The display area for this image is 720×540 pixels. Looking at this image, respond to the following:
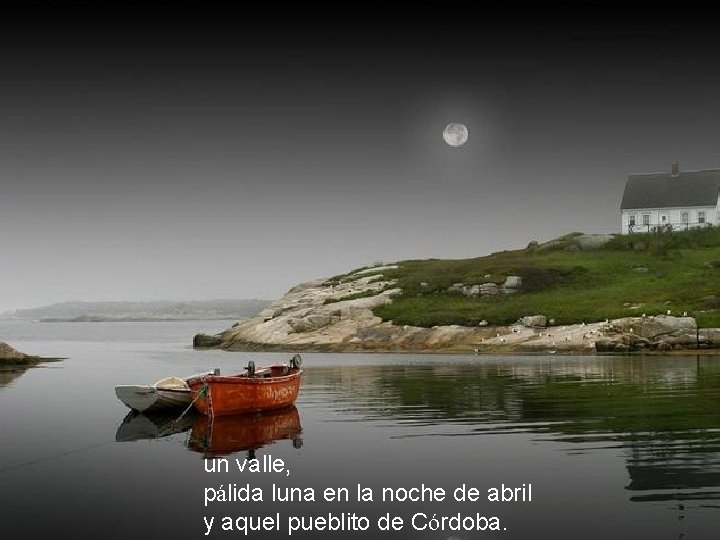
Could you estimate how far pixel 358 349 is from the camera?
9469 centimetres

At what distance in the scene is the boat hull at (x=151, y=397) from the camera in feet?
136

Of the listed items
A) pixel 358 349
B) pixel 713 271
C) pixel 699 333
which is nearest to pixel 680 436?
pixel 699 333

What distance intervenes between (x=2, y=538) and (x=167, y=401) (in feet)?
70.3

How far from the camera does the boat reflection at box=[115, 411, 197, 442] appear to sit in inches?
1437

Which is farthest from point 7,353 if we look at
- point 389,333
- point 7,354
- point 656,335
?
point 656,335

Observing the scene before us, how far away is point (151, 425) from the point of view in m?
39.6

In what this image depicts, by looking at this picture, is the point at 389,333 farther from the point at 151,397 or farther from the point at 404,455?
the point at 404,455

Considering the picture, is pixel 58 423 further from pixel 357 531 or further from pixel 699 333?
pixel 699 333

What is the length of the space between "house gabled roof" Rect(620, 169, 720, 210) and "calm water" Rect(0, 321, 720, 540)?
75.0 meters

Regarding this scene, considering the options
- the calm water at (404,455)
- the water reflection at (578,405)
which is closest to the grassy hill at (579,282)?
the water reflection at (578,405)

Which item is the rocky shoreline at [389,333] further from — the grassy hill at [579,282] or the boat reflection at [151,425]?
the boat reflection at [151,425]

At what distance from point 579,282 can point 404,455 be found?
78.8 m

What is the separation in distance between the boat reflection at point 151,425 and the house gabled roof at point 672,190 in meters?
102

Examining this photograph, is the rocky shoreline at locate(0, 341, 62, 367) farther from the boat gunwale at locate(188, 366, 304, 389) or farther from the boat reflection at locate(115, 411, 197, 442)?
the boat gunwale at locate(188, 366, 304, 389)
